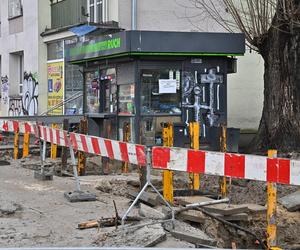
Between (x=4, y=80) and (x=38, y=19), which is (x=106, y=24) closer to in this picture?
(x=38, y=19)

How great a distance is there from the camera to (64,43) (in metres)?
21.4

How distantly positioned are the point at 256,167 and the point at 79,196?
3333mm

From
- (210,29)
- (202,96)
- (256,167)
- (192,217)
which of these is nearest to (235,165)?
(256,167)

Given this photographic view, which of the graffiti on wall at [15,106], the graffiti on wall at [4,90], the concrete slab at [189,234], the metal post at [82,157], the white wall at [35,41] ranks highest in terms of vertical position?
the white wall at [35,41]

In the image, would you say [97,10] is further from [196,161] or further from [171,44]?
[196,161]

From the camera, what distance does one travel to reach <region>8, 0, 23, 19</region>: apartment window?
25.0m

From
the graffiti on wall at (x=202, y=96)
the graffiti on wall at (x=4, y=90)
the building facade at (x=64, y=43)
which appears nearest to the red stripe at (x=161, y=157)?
the graffiti on wall at (x=202, y=96)

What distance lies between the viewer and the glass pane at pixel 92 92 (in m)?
15.4

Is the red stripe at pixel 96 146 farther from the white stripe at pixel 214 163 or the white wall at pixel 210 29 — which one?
the white wall at pixel 210 29

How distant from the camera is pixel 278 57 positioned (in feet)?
43.2

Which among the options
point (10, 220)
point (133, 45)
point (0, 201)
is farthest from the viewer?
point (133, 45)

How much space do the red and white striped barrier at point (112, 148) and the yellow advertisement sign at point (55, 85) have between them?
12.2 m

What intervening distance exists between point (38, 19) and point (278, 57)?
12.6 meters

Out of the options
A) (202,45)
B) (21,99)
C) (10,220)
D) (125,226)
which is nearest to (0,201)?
(10,220)
